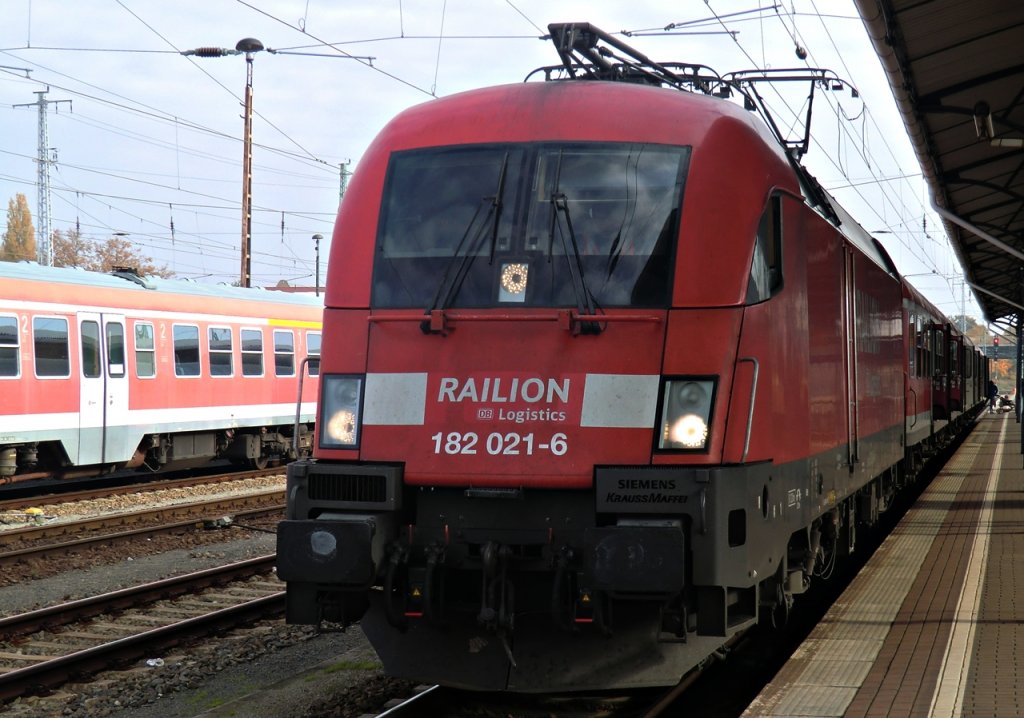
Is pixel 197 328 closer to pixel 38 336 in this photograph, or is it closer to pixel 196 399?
pixel 196 399

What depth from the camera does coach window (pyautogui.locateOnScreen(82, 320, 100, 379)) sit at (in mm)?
17734

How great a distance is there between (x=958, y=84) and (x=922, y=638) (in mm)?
6406

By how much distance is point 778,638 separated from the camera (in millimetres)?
8703

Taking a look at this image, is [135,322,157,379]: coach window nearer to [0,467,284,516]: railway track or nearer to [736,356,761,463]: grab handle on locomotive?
[0,467,284,516]: railway track

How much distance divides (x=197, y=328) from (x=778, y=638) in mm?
13877

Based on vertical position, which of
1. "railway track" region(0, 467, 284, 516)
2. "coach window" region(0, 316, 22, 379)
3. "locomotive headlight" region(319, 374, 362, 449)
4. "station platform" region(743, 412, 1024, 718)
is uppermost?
"coach window" region(0, 316, 22, 379)

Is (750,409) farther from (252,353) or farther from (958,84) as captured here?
(252,353)

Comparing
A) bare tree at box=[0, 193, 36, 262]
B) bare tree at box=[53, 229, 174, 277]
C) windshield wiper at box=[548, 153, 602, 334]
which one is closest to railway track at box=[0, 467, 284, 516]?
windshield wiper at box=[548, 153, 602, 334]

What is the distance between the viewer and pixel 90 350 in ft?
58.6

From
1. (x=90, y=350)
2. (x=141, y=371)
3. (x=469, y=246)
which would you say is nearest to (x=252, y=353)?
(x=141, y=371)

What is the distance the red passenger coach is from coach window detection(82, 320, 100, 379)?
0.02m

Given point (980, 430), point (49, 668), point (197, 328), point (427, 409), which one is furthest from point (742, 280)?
point (980, 430)

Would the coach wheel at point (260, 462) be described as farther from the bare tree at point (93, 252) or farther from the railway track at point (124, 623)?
the bare tree at point (93, 252)

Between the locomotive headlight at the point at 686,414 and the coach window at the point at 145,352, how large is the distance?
1459cm
